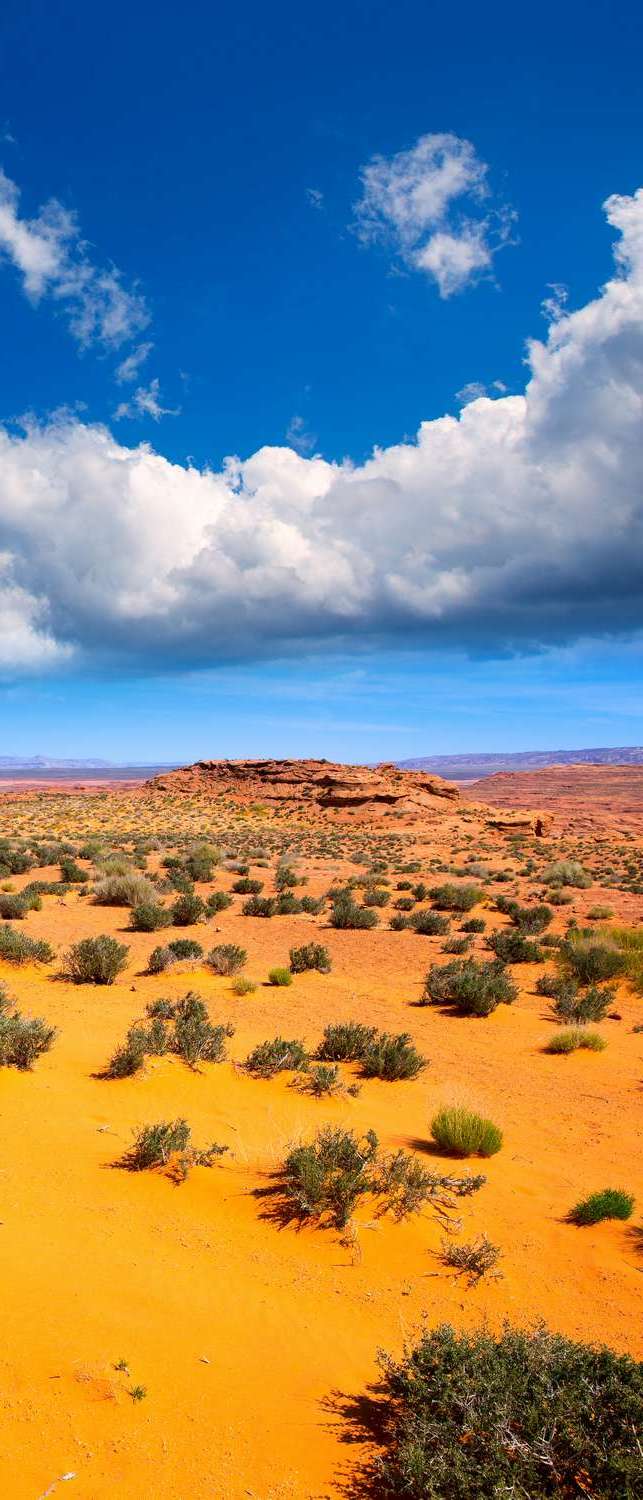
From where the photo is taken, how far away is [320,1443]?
357 centimetres

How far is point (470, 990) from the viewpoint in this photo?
12781 mm

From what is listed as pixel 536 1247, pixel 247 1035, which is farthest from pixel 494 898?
pixel 536 1247

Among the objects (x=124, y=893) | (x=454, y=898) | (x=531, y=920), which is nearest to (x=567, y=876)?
(x=454, y=898)

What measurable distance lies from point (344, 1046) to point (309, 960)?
5.38 metres

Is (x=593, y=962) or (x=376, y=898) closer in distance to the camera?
(x=593, y=962)

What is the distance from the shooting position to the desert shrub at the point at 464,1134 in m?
7.20

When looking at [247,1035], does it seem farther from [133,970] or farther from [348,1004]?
[133,970]

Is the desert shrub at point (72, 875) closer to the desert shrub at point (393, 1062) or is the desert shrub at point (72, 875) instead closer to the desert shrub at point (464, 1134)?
the desert shrub at point (393, 1062)

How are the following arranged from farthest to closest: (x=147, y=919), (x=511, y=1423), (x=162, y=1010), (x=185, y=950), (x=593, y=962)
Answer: (x=147, y=919), (x=593, y=962), (x=185, y=950), (x=162, y=1010), (x=511, y=1423)

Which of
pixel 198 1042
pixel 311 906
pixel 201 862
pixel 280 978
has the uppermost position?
pixel 198 1042

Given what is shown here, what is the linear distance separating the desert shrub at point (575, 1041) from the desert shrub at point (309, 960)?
17.4 feet

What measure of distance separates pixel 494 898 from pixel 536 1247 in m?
20.0

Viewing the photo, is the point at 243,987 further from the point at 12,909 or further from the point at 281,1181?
the point at 12,909

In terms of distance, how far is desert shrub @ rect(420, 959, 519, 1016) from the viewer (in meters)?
12.8
